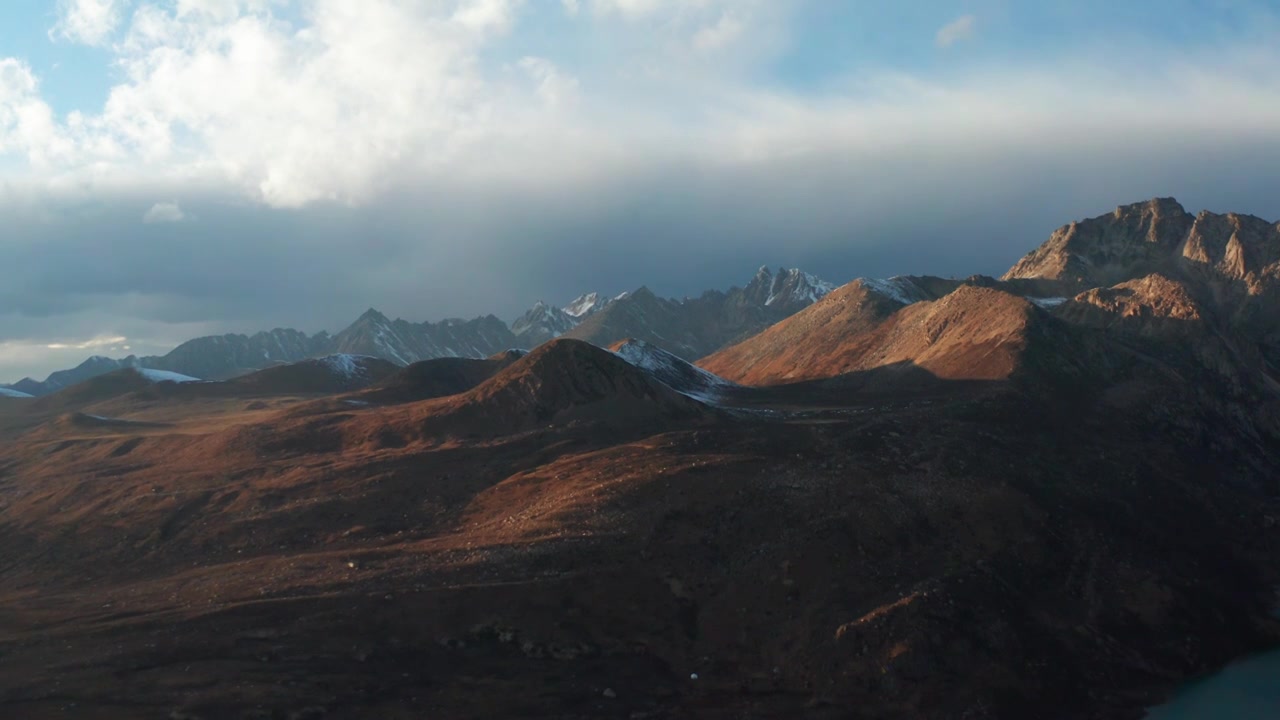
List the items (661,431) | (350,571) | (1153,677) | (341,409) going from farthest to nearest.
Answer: (341,409) < (661,431) < (350,571) < (1153,677)

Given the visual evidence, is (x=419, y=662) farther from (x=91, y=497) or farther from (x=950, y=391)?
(x=950, y=391)

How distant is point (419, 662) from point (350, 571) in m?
13.5

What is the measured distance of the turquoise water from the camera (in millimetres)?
52719

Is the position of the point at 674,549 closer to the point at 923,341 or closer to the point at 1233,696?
the point at 1233,696

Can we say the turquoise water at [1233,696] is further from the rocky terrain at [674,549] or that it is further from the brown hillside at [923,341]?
the brown hillside at [923,341]

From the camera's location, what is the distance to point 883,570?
209 feet

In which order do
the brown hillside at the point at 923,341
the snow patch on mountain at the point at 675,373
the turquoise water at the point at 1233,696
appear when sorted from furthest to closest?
the snow patch on mountain at the point at 675,373, the brown hillside at the point at 923,341, the turquoise water at the point at 1233,696

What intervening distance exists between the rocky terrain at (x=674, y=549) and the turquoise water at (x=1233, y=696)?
4.81 feet

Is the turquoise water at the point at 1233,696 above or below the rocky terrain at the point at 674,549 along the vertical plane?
below

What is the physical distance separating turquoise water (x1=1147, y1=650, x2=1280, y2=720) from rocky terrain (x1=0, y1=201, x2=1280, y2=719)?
1466mm

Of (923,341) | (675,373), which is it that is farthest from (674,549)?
A: (675,373)

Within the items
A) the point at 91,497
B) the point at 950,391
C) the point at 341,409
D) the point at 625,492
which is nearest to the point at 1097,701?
the point at 625,492

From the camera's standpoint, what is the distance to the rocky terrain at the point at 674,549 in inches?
2031

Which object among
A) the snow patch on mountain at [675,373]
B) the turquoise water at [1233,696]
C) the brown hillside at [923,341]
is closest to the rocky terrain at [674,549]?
the turquoise water at [1233,696]
